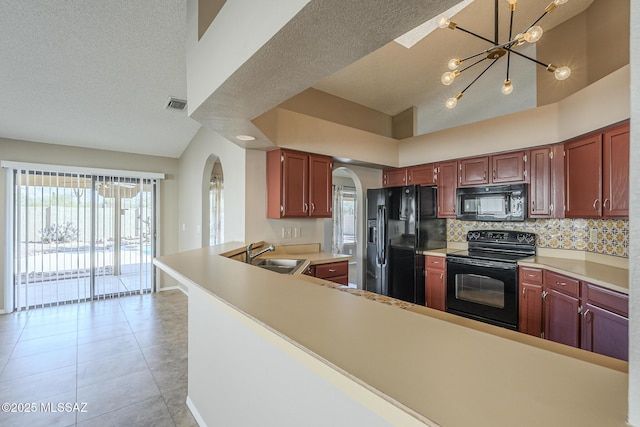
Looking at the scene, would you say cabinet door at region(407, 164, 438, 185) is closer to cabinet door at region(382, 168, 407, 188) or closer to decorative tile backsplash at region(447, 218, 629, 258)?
cabinet door at region(382, 168, 407, 188)

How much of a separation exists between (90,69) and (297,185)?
89.9 inches

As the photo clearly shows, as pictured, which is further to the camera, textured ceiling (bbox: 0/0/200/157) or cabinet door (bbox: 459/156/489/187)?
cabinet door (bbox: 459/156/489/187)

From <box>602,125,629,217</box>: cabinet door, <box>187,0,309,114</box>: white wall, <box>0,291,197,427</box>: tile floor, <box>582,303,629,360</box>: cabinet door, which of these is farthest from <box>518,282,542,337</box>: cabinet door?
<box>187,0,309,114</box>: white wall

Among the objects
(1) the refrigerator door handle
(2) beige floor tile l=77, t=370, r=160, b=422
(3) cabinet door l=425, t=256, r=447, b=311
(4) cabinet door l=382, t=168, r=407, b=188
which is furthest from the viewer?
(4) cabinet door l=382, t=168, r=407, b=188

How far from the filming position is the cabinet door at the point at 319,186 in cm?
340

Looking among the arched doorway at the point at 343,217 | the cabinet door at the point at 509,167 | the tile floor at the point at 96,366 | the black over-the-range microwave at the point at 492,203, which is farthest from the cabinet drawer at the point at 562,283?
the arched doorway at the point at 343,217

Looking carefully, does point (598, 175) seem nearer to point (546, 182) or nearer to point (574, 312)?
point (546, 182)

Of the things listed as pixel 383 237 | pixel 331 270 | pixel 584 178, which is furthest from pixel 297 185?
pixel 584 178

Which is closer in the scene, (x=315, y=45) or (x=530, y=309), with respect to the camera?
(x=315, y=45)

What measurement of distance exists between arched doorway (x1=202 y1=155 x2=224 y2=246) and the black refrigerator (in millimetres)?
2440

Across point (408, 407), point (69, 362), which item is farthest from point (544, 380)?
point (69, 362)

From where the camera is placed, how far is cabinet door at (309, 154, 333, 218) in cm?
340

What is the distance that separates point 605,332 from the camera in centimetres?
212

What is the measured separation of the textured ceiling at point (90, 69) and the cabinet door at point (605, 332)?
155 inches
